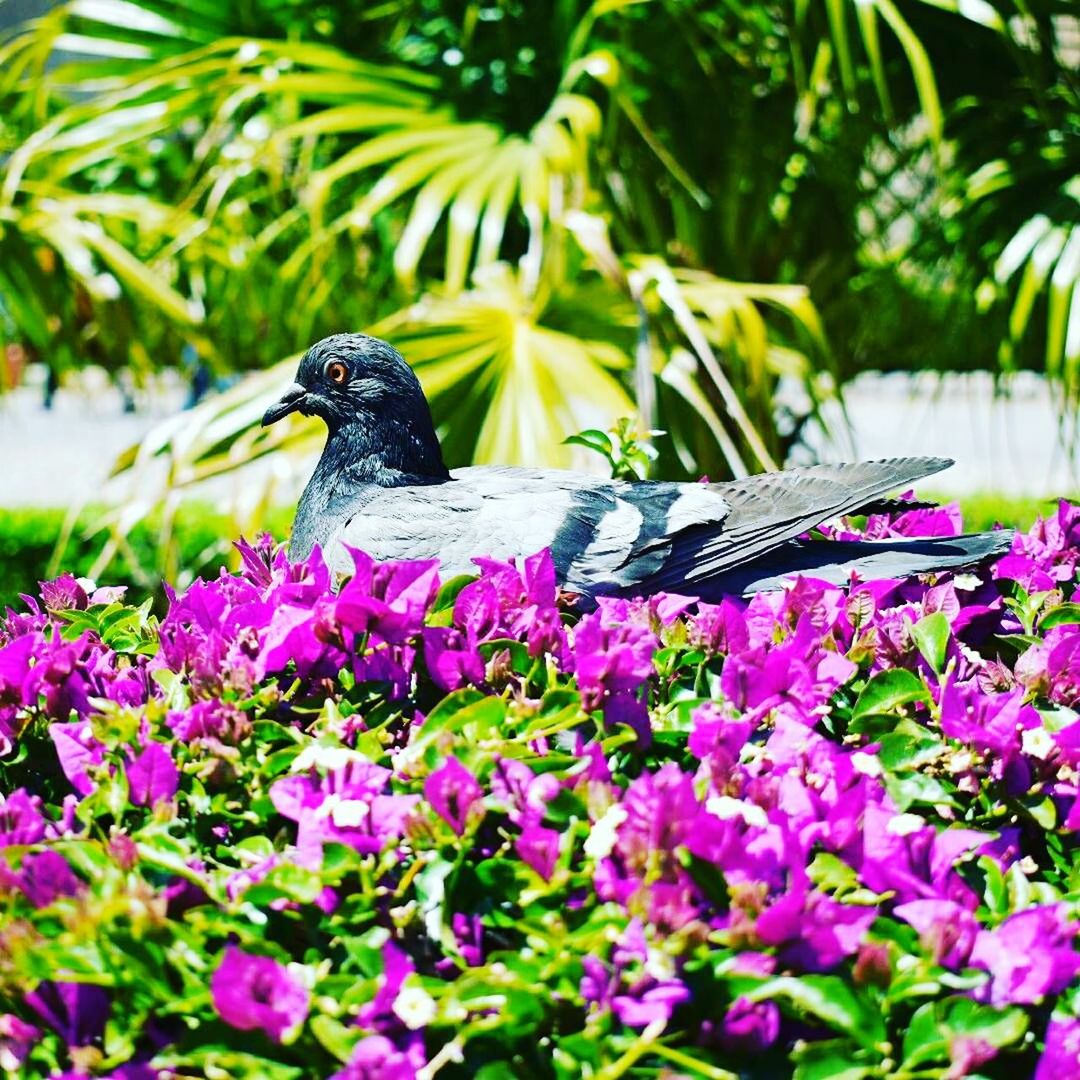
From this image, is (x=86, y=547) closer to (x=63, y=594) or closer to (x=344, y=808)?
(x=63, y=594)

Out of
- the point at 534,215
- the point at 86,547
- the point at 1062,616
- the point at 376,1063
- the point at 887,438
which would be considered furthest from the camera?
the point at 887,438

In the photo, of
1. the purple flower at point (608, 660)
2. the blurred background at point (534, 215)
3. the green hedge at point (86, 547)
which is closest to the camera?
the purple flower at point (608, 660)

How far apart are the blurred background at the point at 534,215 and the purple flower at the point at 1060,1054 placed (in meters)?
1.90

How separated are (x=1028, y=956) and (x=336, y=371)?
165 cm

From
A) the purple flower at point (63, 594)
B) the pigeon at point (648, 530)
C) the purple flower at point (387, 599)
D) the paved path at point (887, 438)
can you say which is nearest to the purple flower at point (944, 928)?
the purple flower at point (387, 599)

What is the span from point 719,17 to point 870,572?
9.18ft

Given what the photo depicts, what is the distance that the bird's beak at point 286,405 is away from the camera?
7.93 feet

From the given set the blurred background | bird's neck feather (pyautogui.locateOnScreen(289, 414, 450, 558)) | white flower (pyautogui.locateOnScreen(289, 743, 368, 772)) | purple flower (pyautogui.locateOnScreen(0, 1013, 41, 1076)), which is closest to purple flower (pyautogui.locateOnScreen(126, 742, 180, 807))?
white flower (pyautogui.locateOnScreen(289, 743, 368, 772))

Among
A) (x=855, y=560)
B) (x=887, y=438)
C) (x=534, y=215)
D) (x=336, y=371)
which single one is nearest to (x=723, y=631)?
(x=855, y=560)

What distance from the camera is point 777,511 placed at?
6.66 feet

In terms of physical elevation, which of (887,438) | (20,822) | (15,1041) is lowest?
(887,438)

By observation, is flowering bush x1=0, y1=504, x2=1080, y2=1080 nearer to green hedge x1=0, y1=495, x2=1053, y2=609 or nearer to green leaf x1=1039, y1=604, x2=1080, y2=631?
green leaf x1=1039, y1=604, x2=1080, y2=631

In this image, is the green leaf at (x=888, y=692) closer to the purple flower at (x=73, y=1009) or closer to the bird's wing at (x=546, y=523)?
the bird's wing at (x=546, y=523)

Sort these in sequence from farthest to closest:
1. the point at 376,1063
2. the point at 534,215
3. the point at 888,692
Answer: the point at 534,215 → the point at 888,692 → the point at 376,1063
